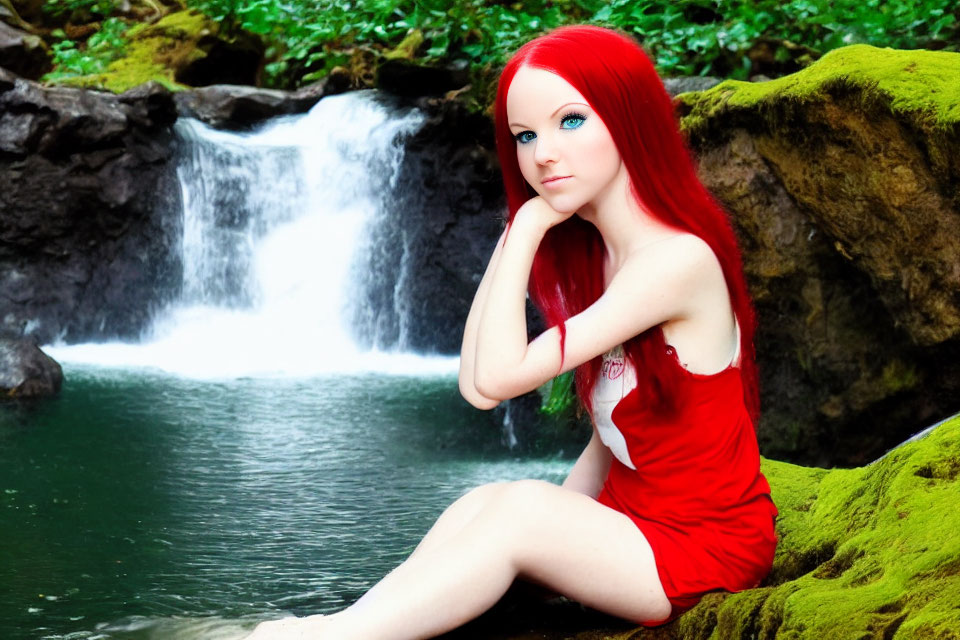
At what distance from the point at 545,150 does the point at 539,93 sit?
0.12 metres

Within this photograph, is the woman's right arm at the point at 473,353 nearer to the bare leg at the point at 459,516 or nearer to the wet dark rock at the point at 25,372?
the bare leg at the point at 459,516

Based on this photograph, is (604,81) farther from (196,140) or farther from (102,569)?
(196,140)

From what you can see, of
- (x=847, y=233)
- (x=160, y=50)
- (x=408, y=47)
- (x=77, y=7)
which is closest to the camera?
(x=847, y=233)

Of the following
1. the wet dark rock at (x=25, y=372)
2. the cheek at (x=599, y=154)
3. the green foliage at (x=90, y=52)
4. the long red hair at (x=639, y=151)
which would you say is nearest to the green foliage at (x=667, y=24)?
the green foliage at (x=90, y=52)

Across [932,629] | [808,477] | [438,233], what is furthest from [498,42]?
[932,629]

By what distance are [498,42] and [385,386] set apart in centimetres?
276

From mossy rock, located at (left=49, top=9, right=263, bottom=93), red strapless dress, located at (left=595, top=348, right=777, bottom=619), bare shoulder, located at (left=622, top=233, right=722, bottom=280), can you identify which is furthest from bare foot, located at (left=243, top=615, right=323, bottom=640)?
mossy rock, located at (left=49, top=9, right=263, bottom=93)

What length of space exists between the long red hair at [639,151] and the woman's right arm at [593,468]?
0.20 meters

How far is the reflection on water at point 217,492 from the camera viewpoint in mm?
3277

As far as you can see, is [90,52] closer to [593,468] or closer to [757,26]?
[757,26]

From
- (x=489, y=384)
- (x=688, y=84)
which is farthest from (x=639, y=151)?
(x=688, y=84)

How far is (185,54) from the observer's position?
11328mm

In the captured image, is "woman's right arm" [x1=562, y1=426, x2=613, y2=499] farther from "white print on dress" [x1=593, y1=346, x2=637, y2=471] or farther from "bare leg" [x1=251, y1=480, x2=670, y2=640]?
"bare leg" [x1=251, y1=480, x2=670, y2=640]

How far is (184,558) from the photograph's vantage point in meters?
3.73
